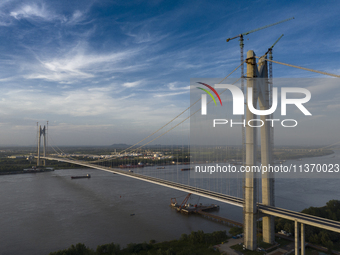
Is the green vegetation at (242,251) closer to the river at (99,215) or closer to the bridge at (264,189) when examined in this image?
the bridge at (264,189)

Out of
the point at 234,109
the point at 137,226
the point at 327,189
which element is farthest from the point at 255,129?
the point at 327,189

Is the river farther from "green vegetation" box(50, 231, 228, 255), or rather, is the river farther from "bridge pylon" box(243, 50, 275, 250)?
"bridge pylon" box(243, 50, 275, 250)

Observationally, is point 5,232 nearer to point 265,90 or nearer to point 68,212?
point 68,212

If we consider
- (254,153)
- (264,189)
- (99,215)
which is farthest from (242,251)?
(99,215)

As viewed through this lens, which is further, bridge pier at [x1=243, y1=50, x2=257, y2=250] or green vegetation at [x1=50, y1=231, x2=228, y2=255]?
bridge pier at [x1=243, y1=50, x2=257, y2=250]

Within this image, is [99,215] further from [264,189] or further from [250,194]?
[264,189]

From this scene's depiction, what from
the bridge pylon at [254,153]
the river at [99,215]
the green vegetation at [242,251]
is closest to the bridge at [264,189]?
the bridge pylon at [254,153]

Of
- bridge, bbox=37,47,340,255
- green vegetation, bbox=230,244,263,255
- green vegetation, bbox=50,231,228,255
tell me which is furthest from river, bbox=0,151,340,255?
bridge, bbox=37,47,340,255

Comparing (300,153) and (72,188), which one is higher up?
(300,153)
